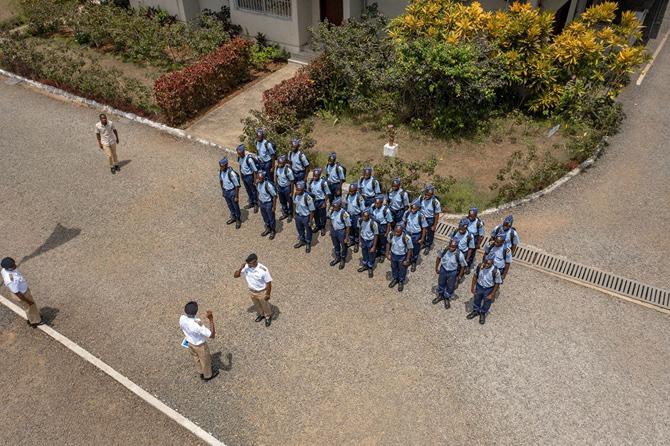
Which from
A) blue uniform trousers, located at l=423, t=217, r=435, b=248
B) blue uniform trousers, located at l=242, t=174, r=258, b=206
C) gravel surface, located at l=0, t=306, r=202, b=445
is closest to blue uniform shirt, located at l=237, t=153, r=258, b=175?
blue uniform trousers, located at l=242, t=174, r=258, b=206

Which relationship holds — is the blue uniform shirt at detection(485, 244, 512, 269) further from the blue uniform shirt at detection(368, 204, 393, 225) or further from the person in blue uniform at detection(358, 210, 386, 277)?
the person in blue uniform at detection(358, 210, 386, 277)

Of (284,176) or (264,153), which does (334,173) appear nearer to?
(284,176)

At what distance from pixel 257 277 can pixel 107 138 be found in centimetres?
642

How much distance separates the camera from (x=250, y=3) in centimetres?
1831

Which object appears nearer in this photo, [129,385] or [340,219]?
[129,385]

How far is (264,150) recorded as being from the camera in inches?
442

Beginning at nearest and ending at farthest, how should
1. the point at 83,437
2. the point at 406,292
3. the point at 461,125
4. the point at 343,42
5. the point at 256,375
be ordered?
the point at 83,437 → the point at 256,375 → the point at 406,292 → the point at 461,125 → the point at 343,42

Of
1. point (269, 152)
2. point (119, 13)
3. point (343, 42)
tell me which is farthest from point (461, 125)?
point (119, 13)

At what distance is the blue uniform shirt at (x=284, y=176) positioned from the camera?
10492mm

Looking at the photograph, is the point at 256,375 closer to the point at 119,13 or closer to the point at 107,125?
the point at 107,125

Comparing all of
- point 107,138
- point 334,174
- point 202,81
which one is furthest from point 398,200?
point 202,81

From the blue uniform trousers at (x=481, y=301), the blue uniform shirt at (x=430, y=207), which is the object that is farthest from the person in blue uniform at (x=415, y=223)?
the blue uniform trousers at (x=481, y=301)

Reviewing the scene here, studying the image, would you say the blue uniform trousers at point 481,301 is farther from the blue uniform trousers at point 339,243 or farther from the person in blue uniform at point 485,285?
the blue uniform trousers at point 339,243

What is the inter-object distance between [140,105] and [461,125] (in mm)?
8908
